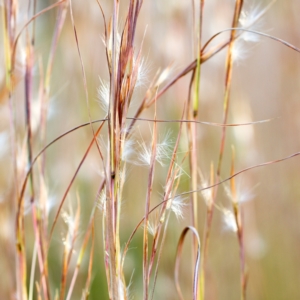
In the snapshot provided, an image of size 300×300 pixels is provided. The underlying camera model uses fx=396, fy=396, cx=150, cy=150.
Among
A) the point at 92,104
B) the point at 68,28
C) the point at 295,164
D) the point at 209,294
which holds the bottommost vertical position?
the point at 209,294

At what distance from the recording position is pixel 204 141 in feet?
3.04

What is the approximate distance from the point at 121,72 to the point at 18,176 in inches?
8.1

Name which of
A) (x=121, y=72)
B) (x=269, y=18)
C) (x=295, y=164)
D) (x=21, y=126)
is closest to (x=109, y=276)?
(x=121, y=72)

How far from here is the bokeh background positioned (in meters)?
0.79

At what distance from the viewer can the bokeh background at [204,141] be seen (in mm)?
794

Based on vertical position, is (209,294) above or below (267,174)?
below

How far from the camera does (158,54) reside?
0.84m

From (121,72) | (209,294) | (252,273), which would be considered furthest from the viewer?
(252,273)

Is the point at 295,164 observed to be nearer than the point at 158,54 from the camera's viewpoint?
No

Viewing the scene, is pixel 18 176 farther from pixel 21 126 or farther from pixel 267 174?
pixel 267 174

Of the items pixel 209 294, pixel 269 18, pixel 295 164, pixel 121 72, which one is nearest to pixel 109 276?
pixel 121 72

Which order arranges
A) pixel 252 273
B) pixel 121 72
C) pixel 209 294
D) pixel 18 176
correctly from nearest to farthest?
pixel 121 72
pixel 18 176
pixel 209 294
pixel 252 273

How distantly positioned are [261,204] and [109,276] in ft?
2.46

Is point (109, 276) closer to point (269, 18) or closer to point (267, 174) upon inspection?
point (267, 174)
